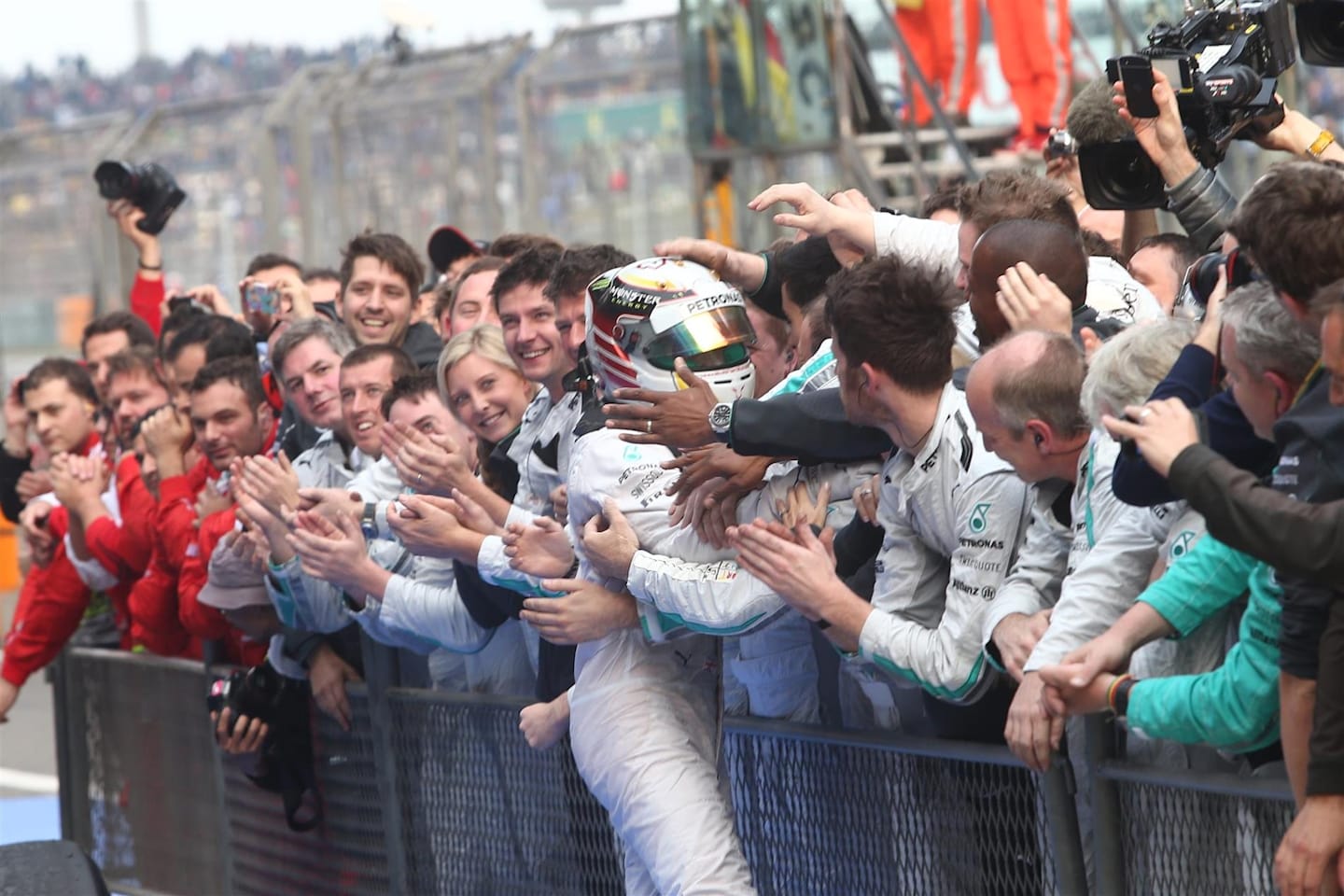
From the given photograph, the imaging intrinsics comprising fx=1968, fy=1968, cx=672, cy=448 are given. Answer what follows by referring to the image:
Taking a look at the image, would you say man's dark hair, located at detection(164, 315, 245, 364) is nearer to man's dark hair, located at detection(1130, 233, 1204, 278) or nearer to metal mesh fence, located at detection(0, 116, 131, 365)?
man's dark hair, located at detection(1130, 233, 1204, 278)

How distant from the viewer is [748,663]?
13.5 feet

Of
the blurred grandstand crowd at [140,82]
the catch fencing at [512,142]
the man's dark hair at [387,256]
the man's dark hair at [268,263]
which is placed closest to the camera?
the man's dark hair at [387,256]

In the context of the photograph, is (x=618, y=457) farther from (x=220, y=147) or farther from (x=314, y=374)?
(x=220, y=147)

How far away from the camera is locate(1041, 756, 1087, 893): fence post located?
10.9 ft

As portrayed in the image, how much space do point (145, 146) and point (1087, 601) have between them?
1165cm


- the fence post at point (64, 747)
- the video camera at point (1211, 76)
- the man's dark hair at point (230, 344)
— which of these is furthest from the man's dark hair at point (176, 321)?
the video camera at point (1211, 76)

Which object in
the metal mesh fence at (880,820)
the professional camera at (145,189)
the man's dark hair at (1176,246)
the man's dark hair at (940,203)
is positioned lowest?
the metal mesh fence at (880,820)

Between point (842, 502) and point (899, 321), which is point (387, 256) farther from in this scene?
point (899, 321)

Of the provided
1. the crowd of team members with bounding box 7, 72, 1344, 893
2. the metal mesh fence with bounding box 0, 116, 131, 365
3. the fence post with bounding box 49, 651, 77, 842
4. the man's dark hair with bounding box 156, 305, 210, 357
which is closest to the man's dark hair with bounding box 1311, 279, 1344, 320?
the crowd of team members with bounding box 7, 72, 1344, 893

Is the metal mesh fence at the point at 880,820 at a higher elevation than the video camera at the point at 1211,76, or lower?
lower

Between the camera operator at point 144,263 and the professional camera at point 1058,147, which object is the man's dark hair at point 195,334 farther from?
the professional camera at point 1058,147

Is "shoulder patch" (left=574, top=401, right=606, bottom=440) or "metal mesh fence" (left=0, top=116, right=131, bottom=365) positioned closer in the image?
"shoulder patch" (left=574, top=401, right=606, bottom=440)

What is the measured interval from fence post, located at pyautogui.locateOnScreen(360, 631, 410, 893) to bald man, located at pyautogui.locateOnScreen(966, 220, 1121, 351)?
2079 millimetres

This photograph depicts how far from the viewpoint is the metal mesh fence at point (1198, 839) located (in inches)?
119
